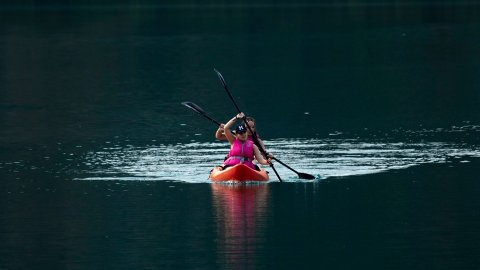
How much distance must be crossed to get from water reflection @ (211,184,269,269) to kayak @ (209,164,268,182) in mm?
171

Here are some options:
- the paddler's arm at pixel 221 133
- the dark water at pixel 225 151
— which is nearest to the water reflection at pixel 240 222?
the dark water at pixel 225 151

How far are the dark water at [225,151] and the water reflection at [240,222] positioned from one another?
5cm

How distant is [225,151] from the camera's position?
122 feet

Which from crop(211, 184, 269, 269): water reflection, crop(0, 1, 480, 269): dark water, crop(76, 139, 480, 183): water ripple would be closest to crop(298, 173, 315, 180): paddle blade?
crop(76, 139, 480, 183): water ripple

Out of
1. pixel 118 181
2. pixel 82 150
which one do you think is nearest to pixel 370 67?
pixel 82 150

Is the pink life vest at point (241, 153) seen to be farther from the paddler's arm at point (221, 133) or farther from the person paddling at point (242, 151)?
the paddler's arm at point (221, 133)

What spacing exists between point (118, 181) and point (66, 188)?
115cm

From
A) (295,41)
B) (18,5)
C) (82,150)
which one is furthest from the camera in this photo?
(18,5)

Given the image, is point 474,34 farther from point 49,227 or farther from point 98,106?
point 49,227

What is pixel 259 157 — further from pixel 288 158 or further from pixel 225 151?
pixel 225 151

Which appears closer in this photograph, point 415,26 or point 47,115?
point 47,115

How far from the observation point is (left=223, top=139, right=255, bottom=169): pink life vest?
32500 mm

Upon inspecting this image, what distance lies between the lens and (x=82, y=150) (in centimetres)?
3734

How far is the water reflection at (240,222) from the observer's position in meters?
25.3
